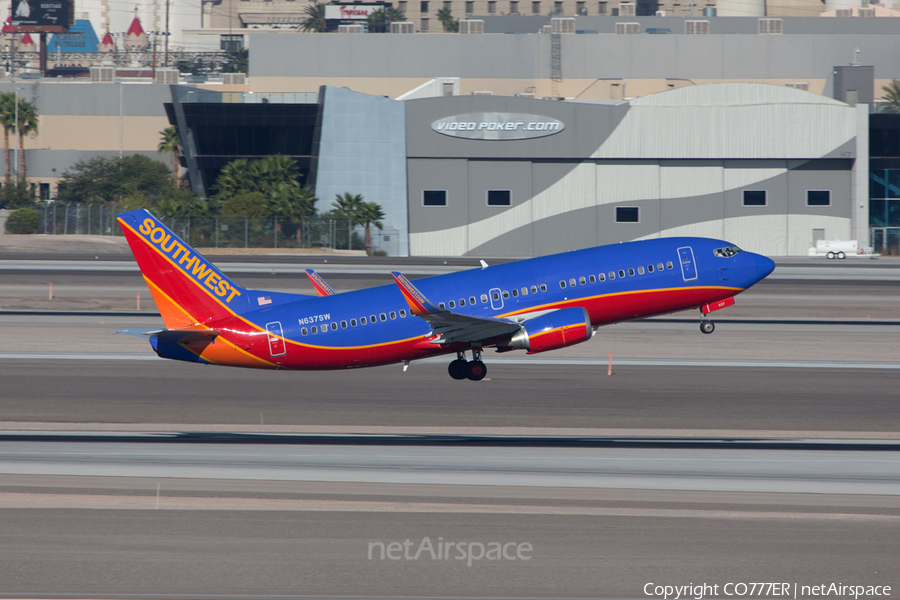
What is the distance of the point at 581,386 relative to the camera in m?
41.3

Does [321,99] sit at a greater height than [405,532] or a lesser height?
greater

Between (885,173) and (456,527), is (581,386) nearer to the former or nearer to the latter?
(456,527)

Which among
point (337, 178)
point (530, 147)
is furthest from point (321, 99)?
point (530, 147)

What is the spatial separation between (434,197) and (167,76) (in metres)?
82.9

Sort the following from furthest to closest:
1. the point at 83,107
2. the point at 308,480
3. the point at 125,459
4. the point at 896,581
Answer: the point at 83,107 < the point at 125,459 < the point at 308,480 < the point at 896,581

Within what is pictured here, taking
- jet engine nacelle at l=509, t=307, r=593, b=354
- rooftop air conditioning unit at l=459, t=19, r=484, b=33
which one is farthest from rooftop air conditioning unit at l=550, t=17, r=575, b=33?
jet engine nacelle at l=509, t=307, r=593, b=354

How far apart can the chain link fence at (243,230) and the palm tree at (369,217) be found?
661 mm

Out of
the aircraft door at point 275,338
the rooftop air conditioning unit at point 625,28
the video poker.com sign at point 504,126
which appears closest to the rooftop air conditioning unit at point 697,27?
the rooftop air conditioning unit at point 625,28

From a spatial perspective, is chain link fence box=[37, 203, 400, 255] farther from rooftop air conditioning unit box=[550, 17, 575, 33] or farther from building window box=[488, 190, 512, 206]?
rooftop air conditioning unit box=[550, 17, 575, 33]

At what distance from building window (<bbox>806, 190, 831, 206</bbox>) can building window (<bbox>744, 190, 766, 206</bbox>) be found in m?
5.65

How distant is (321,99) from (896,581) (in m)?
109

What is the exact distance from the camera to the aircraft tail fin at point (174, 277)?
35.5m

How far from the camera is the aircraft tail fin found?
35500mm

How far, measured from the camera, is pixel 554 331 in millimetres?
35094
